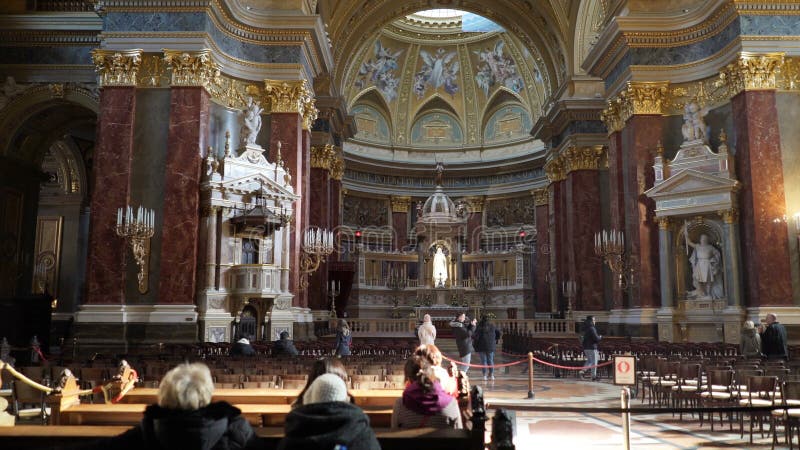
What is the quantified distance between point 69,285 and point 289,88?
40.8 feet

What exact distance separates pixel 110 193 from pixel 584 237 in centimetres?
1661

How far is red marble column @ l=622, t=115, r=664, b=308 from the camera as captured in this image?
17.5m

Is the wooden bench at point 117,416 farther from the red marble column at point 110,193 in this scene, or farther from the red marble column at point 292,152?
the red marble column at point 292,152

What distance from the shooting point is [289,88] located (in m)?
18.0

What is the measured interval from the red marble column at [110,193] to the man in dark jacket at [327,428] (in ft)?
43.5

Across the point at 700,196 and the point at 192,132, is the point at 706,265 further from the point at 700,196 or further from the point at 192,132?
the point at 192,132

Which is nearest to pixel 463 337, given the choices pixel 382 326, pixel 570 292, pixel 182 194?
pixel 182 194

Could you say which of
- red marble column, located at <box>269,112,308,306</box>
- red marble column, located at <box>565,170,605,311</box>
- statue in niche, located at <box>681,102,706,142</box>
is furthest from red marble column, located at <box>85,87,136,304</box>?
red marble column, located at <box>565,170,605,311</box>

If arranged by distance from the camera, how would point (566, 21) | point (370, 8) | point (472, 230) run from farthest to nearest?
point (472, 230)
point (370, 8)
point (566, 21)

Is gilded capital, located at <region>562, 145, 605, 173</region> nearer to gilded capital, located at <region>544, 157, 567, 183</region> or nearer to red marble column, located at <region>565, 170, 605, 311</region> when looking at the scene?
red marble column, located at <region>565, 170, 605, 311</region>

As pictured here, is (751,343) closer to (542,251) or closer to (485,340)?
(485,340)

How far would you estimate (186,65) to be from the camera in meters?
15.5

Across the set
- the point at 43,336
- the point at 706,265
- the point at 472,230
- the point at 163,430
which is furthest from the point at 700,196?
the point at 472,230

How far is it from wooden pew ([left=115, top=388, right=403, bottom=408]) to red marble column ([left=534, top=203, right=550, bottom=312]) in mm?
26312
